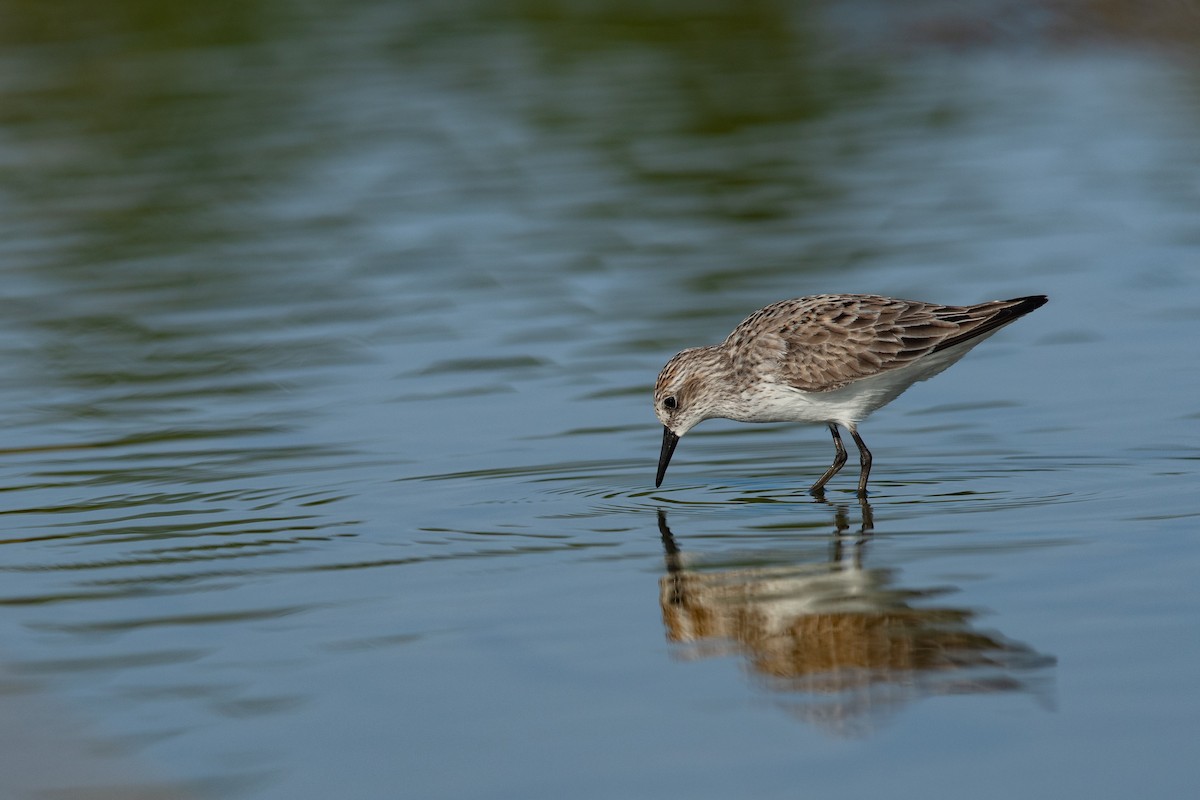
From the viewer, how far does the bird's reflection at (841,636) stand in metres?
7.88

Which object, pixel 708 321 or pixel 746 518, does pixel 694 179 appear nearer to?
pixel 708 321

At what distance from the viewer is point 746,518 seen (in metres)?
11.2

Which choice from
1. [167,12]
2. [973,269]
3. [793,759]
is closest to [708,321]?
[973,269]

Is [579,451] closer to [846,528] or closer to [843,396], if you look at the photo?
[843,396]

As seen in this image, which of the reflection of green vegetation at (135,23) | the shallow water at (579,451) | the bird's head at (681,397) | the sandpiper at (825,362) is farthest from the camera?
the reflection of green vegetation at (135,23)

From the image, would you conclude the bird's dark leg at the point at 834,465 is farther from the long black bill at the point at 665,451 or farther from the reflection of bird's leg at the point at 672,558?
the reflection of bird's leg at the point at 672,558

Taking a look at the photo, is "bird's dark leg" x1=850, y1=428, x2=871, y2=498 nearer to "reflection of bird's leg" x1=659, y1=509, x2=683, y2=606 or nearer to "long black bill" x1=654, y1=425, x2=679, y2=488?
"long black bill" x1=654, y1=425, x2=679, y2=488

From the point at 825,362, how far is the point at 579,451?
1991 millimetres

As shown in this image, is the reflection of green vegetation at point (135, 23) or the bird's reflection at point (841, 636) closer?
the bird's reflection at point (841, 636)

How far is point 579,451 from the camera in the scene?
12945 millimetres

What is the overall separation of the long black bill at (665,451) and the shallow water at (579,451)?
200 millimetres

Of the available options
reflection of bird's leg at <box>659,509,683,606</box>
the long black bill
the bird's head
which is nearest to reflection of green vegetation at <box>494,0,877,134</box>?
the bird's head

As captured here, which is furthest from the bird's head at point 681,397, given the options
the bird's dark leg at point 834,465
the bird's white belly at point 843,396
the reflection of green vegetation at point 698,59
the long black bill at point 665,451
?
the reflection of green vegetation at point 698,59

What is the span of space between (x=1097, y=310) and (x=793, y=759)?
33.2 ft
